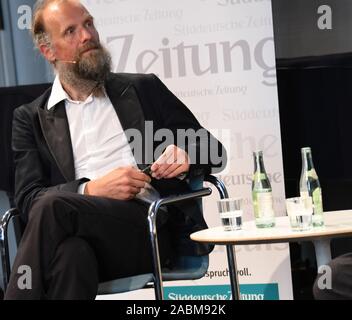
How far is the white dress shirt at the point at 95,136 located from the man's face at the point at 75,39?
0.15 m

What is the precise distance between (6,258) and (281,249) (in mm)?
1244

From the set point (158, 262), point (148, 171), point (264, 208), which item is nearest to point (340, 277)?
point (264, 208)

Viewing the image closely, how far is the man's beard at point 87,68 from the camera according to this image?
3.43 m

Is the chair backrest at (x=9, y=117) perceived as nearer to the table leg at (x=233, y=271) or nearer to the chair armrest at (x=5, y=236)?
the chair armrest at (x=5, y=236)

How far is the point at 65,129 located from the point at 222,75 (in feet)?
2.53

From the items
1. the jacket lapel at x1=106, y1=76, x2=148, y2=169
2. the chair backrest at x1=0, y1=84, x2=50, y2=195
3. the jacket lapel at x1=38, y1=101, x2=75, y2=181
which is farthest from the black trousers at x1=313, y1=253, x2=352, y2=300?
the chair backrest at x1=0, y1=84, x2=50, y2=195

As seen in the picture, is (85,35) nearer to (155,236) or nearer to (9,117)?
(9,117)

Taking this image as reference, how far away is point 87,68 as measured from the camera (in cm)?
346

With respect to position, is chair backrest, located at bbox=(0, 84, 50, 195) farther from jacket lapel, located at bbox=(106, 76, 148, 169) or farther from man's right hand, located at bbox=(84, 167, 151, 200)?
man's right hand, located at bbox=(84, 167, 151, 200)

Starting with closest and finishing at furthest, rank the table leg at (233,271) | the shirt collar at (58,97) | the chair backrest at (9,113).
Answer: the table leg at (233,271) < the shirt collar at (58,97) < the chair backrest at (9,113)

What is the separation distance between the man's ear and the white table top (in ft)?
4.48

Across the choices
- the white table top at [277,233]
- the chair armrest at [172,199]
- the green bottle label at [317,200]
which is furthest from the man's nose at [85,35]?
the green bottle label at [317,200]

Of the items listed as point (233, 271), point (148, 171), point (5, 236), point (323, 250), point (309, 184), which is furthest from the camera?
point (148, 171)
